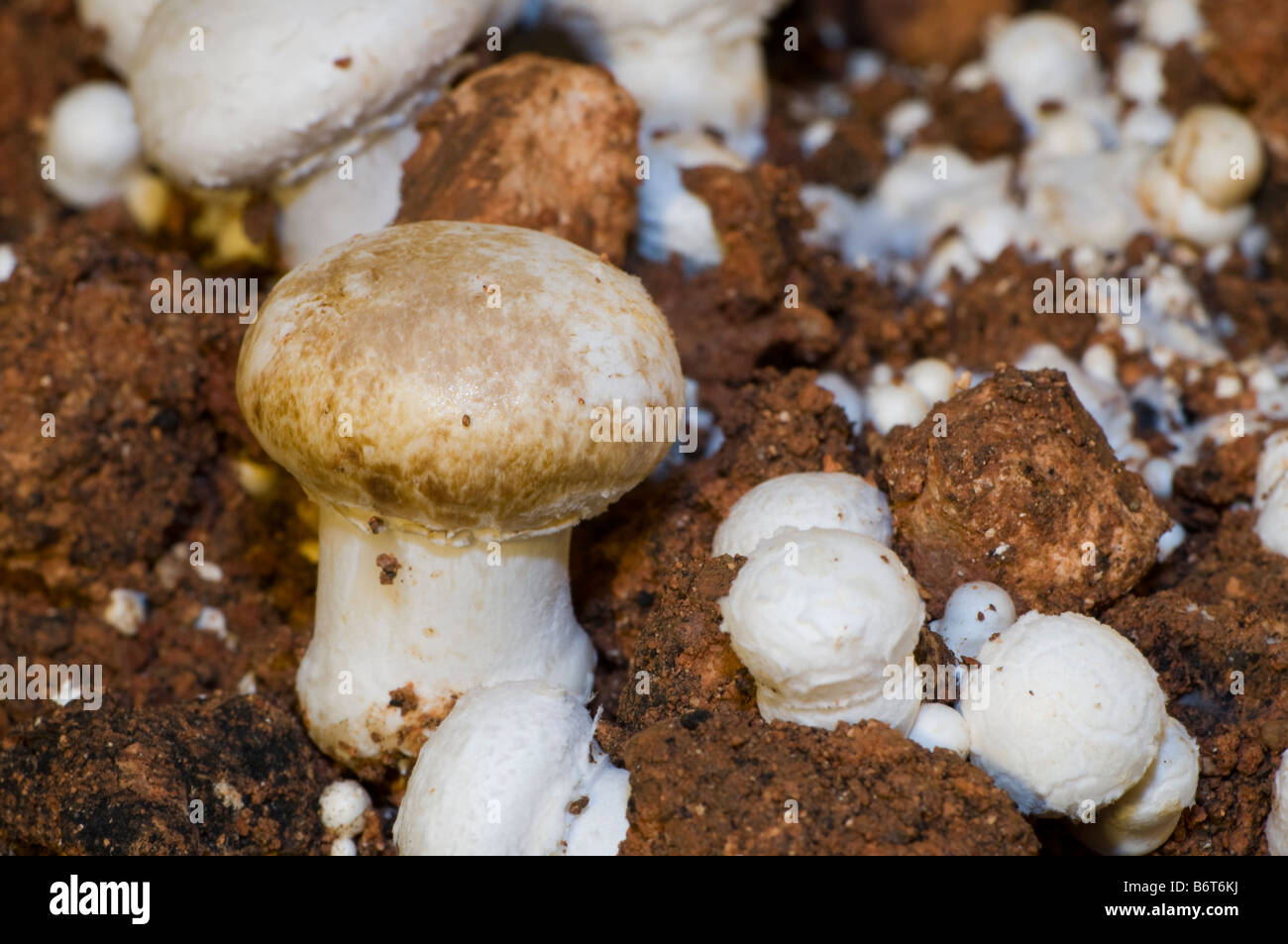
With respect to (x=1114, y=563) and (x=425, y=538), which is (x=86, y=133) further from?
(x=1114, y=563)

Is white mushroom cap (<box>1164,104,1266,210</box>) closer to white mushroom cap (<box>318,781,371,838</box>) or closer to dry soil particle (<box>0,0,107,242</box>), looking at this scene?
white mushroom cap (<box>318,781,371,838</box>)

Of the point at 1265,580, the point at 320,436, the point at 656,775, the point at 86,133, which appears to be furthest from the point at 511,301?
the point at 86,133

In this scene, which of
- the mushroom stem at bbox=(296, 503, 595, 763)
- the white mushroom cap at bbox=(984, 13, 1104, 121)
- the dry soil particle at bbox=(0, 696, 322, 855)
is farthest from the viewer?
the white mushroom cap at bbox=(984, 13, 1104, 121)

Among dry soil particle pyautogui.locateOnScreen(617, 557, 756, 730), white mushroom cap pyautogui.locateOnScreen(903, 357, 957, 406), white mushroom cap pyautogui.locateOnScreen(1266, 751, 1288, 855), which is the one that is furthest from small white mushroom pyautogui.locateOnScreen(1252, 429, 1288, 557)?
dry soil particle pyautogui.locateOnScreen(617, 557, 756, 730)

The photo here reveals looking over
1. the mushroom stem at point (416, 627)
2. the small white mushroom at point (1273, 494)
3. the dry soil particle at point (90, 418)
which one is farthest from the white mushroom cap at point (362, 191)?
the small white mushroom at point (1273, 494)

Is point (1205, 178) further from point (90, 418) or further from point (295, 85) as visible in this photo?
point (90, 418)

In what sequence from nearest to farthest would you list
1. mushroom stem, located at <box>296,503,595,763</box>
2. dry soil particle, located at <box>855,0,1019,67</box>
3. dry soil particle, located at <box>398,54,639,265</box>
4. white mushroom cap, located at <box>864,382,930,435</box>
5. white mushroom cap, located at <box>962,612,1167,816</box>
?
white mushroom cap, located at <box>962,612,1167,816</box> → mushroom stem, located at <box>296,503,595,763</box> → dry soil particle, located at <box>398,54,639,265</box> → white mushroom cap, located at <box>864,382,930,435</box> → dry soil particle, located at <box>855,0,1019,67</box>
